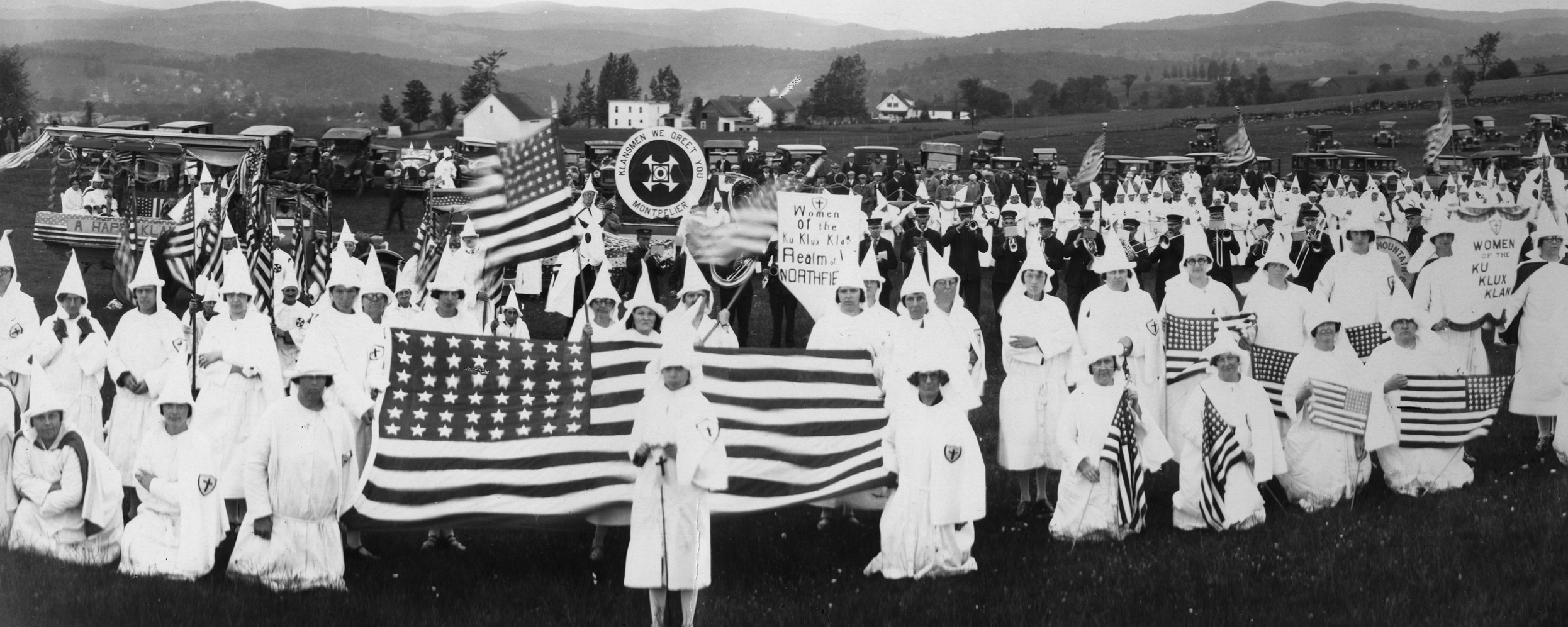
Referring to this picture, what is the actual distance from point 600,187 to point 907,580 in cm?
2375

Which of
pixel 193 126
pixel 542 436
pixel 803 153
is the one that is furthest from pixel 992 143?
pixel 542 436

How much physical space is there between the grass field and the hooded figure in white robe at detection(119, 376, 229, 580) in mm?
227

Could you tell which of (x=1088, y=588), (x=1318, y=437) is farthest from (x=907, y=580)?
(x=1318, y=437)

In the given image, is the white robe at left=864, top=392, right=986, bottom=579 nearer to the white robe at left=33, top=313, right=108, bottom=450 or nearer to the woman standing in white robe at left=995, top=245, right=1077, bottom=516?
the woman standing in white robe at left=995, top=245, right=1077, bottom=516

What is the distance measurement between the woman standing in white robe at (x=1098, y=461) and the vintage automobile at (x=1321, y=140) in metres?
29.7

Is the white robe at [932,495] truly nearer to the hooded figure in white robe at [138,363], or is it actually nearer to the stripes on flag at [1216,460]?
the stripes on flag at [1216,460]

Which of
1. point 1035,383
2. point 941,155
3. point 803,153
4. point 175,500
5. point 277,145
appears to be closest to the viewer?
point 175,500

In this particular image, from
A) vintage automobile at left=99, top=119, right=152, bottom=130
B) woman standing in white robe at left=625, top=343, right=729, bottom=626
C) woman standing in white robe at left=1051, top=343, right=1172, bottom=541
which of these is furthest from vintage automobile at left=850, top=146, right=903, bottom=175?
woman standing in white robe at left=625, top=343, right=729, bottom=626

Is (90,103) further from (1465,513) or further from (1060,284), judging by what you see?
(1465,513)

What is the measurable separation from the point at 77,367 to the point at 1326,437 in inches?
409

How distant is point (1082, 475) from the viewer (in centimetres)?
1019

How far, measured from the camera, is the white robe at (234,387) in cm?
1036

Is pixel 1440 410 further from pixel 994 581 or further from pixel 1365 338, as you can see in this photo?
pixel 994 581

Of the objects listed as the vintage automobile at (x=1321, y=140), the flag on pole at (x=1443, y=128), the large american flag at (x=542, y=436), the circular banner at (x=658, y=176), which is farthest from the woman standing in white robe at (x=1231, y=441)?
the vintage automobile at (x=1321, y=140)
